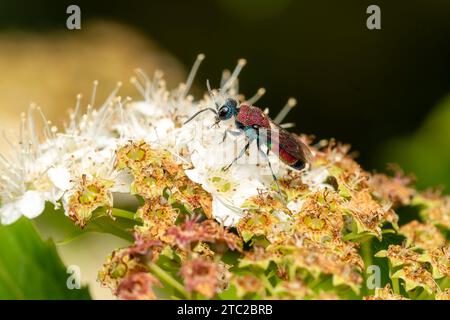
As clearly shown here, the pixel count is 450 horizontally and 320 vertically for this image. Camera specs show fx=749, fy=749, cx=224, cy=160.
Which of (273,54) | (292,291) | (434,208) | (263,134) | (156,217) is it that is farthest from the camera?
(273,54)

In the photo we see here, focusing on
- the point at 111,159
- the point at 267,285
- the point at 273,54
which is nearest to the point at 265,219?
the point at 267,285

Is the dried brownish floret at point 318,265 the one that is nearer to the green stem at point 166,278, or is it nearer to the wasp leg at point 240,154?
the green stem at point 166,278

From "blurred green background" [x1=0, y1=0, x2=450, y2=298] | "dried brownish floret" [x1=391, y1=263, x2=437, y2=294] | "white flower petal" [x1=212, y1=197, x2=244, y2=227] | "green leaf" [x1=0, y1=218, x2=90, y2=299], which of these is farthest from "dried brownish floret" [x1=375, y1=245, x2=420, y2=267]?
"blurred green background" [x1=0, y1=0, x2=450, y2=298]

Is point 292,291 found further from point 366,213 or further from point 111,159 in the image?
point 111,159

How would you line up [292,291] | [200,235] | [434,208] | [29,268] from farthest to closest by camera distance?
[434,208] < [29,268] < [200,235] < [292,291]

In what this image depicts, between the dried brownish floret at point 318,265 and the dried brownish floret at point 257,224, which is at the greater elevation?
the dried brownish floret at point 257,224

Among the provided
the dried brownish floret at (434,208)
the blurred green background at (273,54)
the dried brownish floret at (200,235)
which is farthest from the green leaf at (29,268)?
the blurred green background at (273,54)

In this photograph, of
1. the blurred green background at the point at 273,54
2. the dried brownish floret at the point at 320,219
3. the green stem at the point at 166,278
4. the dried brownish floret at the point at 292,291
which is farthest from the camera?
the blurred green background at the point at 273,54

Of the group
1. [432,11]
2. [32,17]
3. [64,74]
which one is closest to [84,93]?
[64,74]
